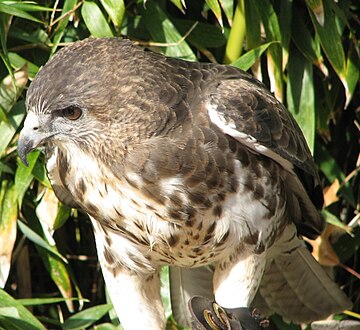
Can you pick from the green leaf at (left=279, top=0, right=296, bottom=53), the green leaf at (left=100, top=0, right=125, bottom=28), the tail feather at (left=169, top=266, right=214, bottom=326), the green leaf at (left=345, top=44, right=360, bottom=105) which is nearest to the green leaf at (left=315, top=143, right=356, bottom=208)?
the green leaf at (left=345, top=44, right=360, bottom=105)

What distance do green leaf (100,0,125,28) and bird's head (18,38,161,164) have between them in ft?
2.25

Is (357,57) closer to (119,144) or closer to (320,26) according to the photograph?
(320,26)

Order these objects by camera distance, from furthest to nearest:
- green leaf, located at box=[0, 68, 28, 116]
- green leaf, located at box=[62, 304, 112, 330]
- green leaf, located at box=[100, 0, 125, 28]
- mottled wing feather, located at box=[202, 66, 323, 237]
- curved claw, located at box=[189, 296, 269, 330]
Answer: green leaf, located at box=[62, 304, 112, 330] → green leaf, located at box=[0, 68, 28, 116] → green leaf, located at box=[100, 0, 125, 28] → mottled wing feather, located at box=[202, 66, 323, 237] → curved claw, located at box=[189, 296, 269, 330]

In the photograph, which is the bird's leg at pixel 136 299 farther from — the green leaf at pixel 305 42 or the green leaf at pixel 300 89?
the green leaf at pixel 305 42

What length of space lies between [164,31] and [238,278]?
131cm

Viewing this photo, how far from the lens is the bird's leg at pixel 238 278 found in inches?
149

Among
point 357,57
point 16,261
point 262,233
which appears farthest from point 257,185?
point 16,261

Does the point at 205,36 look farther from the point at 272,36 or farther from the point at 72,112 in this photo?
the point at 72,112

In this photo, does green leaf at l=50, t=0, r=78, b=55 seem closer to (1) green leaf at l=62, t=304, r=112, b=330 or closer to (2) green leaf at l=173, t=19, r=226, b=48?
(2) green leaf at l=173, t=19, r=226, b=48

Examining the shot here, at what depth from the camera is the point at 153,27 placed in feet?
14.5

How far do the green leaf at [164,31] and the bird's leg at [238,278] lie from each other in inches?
44.6

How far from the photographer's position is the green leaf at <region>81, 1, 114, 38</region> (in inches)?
167

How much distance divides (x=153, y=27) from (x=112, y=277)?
4.16 ft

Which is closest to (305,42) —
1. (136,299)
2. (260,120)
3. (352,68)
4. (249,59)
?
(352,68)
